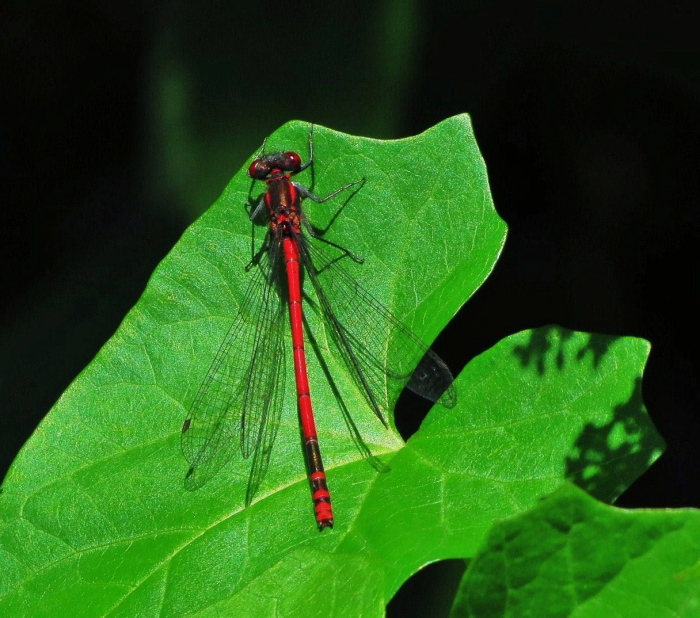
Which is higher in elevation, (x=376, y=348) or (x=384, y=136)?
(x=384, y=136)

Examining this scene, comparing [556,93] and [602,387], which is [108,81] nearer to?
[556,93]

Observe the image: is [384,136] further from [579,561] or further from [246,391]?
[579,561]

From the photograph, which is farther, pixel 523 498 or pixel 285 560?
pixel 523 498

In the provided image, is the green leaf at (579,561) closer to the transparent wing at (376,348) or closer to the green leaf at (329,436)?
the green leaf at (329,436)

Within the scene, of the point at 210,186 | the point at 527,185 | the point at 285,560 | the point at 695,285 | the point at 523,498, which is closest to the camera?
the point at 285,560

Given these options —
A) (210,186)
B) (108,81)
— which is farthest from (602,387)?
(108,81)

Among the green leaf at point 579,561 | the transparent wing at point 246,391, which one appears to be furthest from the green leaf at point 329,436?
the green leaf at point 579,561

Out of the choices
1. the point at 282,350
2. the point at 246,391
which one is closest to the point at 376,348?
the point at 282,350

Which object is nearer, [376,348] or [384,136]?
[376,348]
